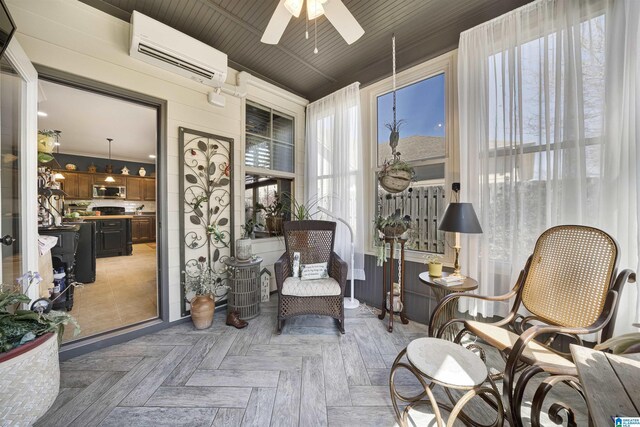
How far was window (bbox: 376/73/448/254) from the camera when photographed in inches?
101

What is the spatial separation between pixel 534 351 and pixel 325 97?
3382 millimetres

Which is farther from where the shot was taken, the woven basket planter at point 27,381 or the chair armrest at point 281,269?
the chair armrest at point 281,269

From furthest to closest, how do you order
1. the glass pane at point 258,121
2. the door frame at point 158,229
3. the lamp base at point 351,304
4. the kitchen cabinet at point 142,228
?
the kitchen cabinet at point 142,228 → the glass pane at point 258,121 → the lamp base at point 351,304 → the door frame at point 158,229

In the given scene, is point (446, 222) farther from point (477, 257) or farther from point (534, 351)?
point (534, 351)

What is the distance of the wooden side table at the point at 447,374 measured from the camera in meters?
1.10

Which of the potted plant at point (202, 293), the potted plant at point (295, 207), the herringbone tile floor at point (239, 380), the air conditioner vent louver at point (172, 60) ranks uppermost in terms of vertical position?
the air conditioner vent louver at point (172, 60)

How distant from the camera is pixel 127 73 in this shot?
2203mm

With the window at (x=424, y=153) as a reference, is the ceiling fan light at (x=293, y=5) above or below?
above

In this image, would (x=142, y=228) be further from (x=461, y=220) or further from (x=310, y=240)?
(x=461, y=220)

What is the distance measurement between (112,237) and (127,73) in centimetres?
519

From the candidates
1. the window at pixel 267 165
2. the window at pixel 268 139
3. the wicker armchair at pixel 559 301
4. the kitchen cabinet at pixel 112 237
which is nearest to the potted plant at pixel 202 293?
the window at pixel 267 165

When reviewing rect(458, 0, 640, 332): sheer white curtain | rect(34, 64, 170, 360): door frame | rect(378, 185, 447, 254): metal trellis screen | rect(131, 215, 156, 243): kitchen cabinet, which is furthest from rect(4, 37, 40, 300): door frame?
rect(131, 215, 156, 243): kitchen cabinet

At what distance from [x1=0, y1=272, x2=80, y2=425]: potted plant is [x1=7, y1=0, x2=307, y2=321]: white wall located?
125 centimetres

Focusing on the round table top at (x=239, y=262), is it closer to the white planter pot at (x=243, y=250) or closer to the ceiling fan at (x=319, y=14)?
the white planter pot at (x=243, y=250)
